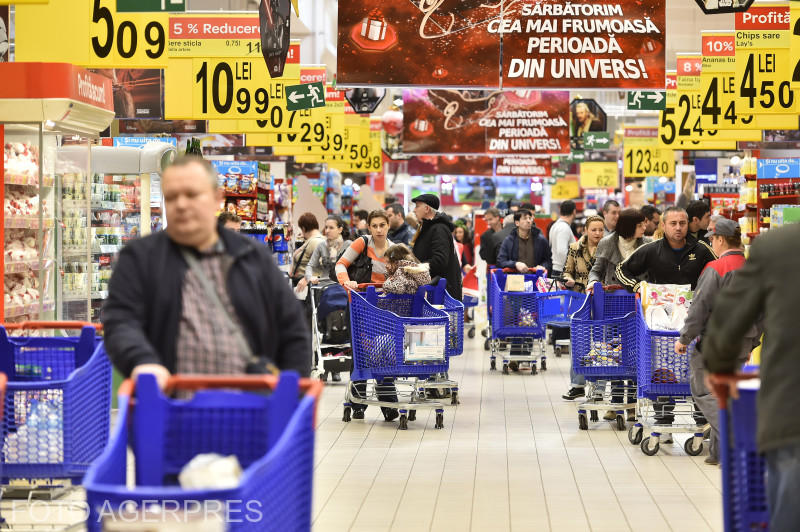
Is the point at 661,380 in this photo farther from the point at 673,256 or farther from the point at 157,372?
the point at 157,372

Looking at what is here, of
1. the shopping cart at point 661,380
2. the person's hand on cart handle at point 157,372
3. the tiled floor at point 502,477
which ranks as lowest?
the tiled floor at point 502,477

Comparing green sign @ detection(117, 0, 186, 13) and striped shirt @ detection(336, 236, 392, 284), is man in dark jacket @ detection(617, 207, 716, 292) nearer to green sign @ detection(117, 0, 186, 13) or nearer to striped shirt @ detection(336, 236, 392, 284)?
striped shirt @ detection(336, 236, 392, 284)

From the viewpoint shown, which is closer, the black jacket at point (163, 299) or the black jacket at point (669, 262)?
the black jacket at point (163, 299)

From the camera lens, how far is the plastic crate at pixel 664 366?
7773 millimetres

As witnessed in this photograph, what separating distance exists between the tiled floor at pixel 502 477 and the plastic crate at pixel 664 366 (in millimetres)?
496

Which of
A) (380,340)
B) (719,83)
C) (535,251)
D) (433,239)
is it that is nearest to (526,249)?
(535,251)

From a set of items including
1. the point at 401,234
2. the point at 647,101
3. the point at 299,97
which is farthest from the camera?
the point at 647,101

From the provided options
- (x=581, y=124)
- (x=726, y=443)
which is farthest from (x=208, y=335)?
(x=581, y=124)

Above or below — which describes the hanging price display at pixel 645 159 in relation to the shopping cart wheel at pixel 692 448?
above

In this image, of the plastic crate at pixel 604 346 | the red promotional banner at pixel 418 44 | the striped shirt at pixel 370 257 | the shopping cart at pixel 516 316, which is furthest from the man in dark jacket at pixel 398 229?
the plastic crate at pixel 604 346

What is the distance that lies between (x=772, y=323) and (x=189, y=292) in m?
1.76

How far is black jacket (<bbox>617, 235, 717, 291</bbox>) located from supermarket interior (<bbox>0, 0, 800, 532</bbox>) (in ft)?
0.06

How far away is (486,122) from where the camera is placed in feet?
66.1

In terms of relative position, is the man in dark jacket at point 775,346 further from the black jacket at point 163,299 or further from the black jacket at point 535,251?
the black jacket at point 535,251
